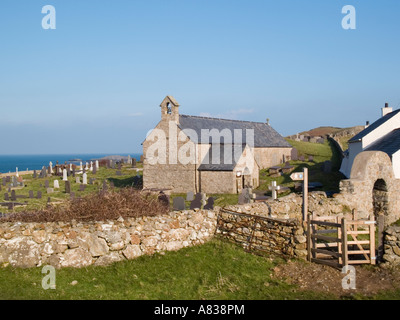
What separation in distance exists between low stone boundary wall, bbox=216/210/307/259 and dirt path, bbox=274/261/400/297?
68 cm

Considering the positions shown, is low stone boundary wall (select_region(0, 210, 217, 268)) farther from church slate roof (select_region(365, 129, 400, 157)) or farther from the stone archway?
church slate roof (select_region(365, 129, 400, 157))

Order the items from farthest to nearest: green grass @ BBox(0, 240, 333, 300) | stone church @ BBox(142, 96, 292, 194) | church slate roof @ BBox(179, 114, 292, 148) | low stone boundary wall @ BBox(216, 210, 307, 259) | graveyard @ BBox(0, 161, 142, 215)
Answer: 1. church slate roof @ BBox(179, 114, 292, 148)
2. stone church @ BBox(142, 96, 292, 194)
3. graveyard @ BBox(0, 161, 142, 215)
4. low stone boundary wall @ BBox(216, 210, 307, 259)
5. green grass @ BBox(0, 240, 333, 300)

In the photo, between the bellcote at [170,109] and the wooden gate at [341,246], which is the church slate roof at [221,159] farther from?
the wooden gate at [341,246]

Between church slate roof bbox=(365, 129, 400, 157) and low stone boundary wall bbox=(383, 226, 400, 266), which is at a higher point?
church slate roof bbox=(365, 129, 400, 157)

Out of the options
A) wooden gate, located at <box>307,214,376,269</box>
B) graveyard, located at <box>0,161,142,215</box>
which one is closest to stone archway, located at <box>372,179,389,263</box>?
wooden gate, located at <box>307,214,376,269</box>

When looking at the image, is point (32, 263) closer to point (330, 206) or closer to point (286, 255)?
point (286, 255)

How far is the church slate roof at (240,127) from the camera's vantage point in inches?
1563

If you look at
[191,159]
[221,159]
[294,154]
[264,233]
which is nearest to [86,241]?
[264,233]

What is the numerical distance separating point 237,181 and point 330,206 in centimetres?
1639

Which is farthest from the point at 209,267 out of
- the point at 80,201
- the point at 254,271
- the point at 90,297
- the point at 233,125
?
the point at 233,125

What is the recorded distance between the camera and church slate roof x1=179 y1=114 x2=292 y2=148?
39688mm

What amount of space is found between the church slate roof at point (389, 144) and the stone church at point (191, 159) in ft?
36.2

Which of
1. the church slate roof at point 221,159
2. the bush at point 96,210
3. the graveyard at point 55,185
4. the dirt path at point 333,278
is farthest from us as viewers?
the church slate roof at point 221,159

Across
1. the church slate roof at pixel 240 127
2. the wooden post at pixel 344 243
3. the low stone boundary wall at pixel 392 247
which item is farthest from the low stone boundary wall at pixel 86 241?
the church slate roof at pixel 240 127
